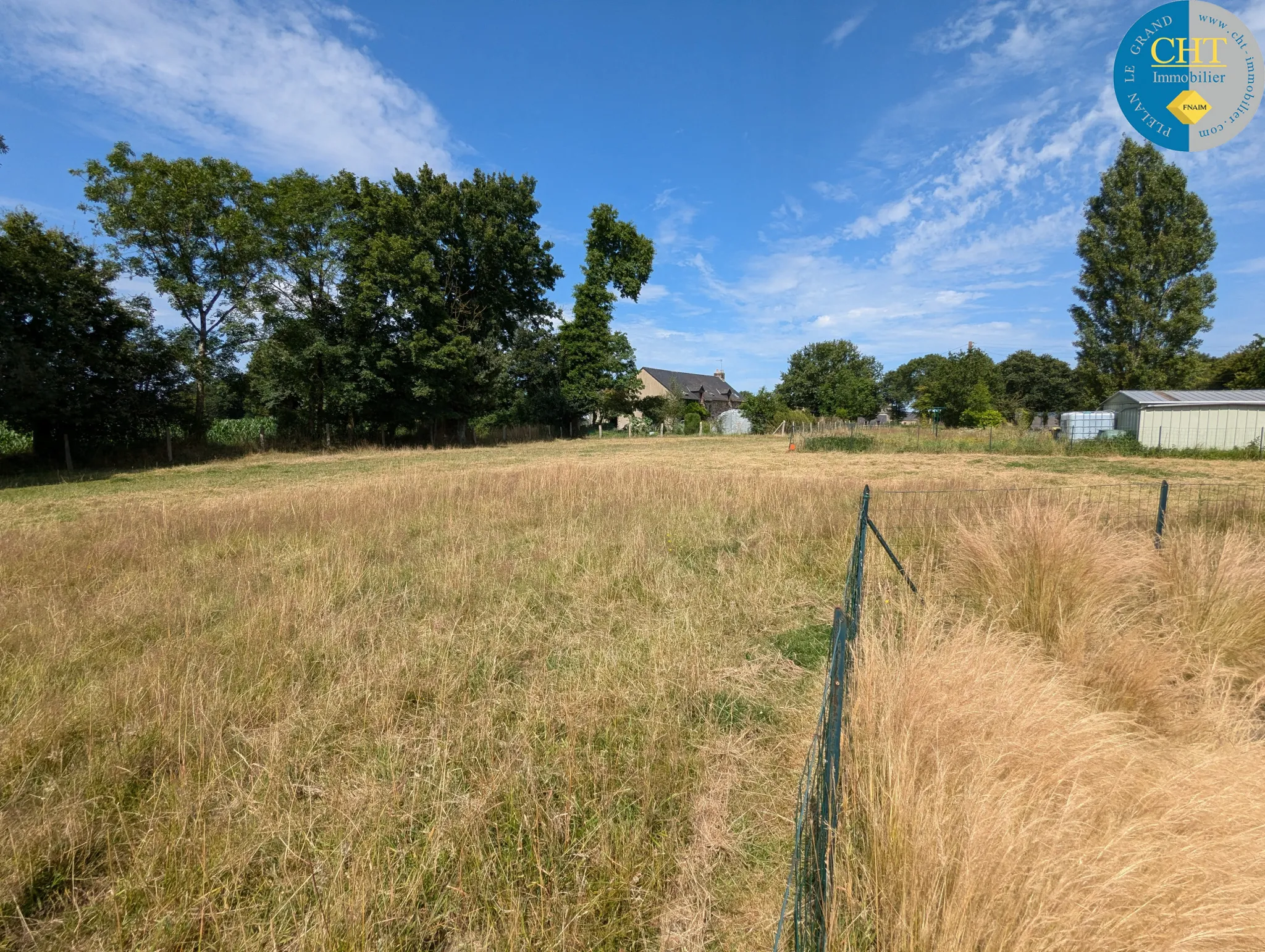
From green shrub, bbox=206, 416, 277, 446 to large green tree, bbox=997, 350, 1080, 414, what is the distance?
73.1m

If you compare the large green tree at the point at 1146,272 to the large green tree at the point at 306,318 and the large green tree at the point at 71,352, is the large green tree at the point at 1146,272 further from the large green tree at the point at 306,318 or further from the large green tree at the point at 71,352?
the large green tree at the point at 71,352

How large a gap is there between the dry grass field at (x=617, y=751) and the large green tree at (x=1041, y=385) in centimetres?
7124

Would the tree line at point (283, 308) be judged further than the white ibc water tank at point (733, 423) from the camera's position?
No

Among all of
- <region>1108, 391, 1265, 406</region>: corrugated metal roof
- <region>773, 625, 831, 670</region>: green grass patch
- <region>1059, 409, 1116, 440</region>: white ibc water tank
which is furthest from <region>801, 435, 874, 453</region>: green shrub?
<region>773, 625, 831, 670</region>: green grass patch

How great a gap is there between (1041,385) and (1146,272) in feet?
138

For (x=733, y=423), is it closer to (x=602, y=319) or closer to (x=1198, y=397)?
(x=602, y=319)

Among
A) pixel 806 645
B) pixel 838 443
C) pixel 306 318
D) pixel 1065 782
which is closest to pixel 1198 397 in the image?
pixel 838 443

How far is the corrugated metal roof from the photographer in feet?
66.8

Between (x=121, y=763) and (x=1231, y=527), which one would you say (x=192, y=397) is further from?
(x=1231, y=527)

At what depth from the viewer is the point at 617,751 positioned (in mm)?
2674

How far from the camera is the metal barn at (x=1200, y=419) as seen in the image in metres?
20.1

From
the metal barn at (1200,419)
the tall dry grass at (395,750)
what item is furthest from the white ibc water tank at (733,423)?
the tall dry grass at (395,750)

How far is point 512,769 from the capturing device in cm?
246

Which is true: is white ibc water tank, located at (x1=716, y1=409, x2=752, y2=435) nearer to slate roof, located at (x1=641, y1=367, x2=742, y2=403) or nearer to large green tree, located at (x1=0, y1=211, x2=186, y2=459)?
slate roof, located at (x1=641, y1=367, x2=742, y2=403)
